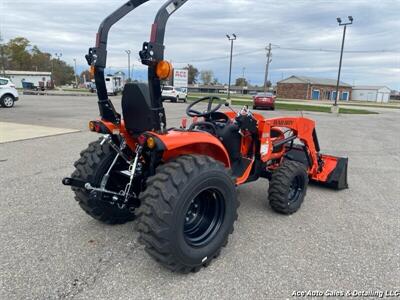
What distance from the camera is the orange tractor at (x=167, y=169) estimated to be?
8.00 ft

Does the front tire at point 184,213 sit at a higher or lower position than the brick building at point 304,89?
lower

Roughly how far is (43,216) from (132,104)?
1.94 metres

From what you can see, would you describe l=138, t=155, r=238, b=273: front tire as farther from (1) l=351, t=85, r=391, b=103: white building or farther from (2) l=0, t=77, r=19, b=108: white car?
(1) l=351, t=85, r=391, b=103: white building

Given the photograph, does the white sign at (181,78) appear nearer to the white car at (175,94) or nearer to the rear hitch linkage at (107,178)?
the white car at (175,94)

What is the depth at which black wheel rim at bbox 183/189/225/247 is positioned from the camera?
291cm

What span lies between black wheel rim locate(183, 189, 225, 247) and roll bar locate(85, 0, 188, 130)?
2.65 ft

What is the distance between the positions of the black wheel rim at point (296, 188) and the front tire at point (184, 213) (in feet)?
4.68

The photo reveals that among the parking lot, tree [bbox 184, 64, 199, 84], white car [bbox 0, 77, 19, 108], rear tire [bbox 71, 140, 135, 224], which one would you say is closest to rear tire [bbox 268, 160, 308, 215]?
the parking lot

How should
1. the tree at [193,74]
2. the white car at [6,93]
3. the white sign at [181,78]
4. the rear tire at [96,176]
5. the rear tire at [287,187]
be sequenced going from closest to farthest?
the rear tire at [96,176], the rear tire at [287,187], the white car at [6,93], the white sign at [181,78], the tree at [193,74]

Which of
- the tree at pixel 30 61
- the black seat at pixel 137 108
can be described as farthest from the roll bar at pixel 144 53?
the tree at pixel 30 61

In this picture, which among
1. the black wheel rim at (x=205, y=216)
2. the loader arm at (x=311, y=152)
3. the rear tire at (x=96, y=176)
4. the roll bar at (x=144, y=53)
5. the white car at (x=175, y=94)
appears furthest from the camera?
the white car at (x=175, y=94)

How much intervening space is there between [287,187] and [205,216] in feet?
4.26

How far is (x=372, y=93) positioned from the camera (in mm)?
79125

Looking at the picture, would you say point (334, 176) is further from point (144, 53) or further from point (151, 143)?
point (144, 53)
